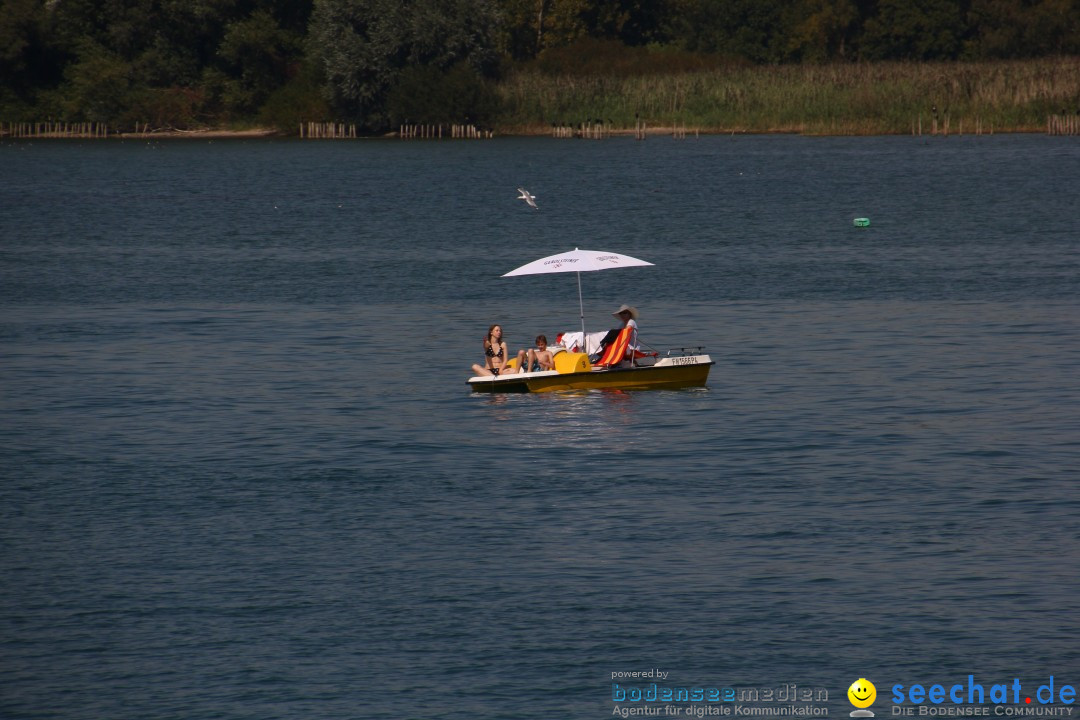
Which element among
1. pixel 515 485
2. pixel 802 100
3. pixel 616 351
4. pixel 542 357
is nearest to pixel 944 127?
pixel 802 100

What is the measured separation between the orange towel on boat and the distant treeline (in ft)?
386

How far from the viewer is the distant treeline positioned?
499 feet

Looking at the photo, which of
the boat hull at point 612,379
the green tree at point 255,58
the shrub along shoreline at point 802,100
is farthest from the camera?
the green tree at point 255,58

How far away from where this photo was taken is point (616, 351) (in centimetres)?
3547

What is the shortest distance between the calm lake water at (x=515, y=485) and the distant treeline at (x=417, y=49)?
88161 mm

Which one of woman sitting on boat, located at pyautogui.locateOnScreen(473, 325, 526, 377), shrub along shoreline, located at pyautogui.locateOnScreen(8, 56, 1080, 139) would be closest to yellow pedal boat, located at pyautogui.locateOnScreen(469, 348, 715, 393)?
woman sitting on boat, located at pyautogui.locateOnScreen(473, 325, 526, 377)

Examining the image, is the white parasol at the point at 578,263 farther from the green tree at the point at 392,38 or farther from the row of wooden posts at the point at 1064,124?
the green tree at the point at 392,38

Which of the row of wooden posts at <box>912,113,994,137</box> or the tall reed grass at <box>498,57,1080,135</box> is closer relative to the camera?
the tall reed grass at <box>498,57,1080,135</box>

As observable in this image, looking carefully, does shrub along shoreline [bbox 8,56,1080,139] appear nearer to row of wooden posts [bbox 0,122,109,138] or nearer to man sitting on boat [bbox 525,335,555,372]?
row of wooden posts [bbox 0,122,109,138]

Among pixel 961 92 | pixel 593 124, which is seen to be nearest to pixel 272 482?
pixel 961 92

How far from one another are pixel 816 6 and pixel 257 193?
305ft

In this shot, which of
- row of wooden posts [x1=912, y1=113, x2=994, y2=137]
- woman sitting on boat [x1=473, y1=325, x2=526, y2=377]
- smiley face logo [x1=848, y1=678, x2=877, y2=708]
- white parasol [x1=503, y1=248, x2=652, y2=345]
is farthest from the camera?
row of wooden posts [x1=912, y1=113, x2=994, y2=137]

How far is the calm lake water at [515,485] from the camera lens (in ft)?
66.6

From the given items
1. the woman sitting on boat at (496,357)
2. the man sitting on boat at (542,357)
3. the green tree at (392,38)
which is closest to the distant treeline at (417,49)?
the green tree at (392,38)
